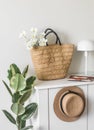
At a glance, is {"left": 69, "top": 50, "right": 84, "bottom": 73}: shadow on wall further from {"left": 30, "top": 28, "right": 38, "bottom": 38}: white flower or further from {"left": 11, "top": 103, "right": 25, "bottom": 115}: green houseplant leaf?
{"left": 11, "top": 103, "right": 25, "bottom": 115}: green houseplant leaf

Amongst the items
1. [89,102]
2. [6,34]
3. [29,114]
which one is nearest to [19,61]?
[6,34]

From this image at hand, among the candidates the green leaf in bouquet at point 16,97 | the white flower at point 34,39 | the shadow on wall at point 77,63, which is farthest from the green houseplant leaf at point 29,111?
the shadow on wall at point 77,63

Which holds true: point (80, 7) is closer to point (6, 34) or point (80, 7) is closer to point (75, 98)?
point (6, 34)

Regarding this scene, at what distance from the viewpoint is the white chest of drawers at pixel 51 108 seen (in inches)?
66.2

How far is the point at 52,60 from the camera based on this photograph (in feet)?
6.11

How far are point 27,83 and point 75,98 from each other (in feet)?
1.30

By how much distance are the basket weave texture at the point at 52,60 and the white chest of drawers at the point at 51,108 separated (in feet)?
0.27

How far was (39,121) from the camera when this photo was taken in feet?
5.55

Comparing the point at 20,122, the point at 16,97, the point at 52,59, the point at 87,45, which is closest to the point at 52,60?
the point at 52,59

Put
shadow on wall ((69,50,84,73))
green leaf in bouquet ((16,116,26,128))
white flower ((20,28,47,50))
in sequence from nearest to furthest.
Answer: green leaf in bouquet ((16,116,26,128)), white flower ((20,28,47,50)), shadow on wall ((69,50,84,73))

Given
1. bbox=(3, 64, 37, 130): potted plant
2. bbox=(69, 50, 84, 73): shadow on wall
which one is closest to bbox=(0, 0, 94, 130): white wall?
bbox=(69, 50, 84, 73): shadow on wall

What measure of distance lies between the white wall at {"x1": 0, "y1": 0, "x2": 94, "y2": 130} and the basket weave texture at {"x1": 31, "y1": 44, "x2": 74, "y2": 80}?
17 cm

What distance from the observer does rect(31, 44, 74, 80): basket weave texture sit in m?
1.81

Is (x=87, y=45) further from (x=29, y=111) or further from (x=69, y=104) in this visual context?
(x=29, y=111)
